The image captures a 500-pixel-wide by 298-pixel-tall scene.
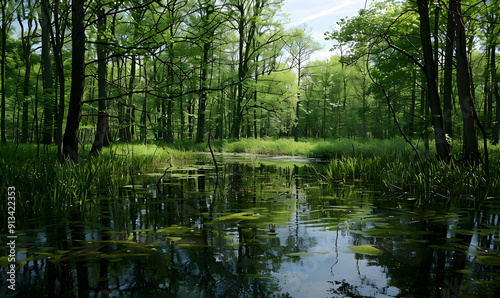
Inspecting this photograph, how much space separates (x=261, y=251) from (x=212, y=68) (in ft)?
Answer: 69.1

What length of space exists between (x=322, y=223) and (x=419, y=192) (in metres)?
2.97

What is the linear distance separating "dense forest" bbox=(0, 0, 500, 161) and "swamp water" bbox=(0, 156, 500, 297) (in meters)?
1.22

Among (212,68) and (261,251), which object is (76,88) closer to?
(261,251)

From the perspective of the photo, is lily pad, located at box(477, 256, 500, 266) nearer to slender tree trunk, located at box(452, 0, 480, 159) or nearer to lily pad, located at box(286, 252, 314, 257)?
lily pad, located at box(286, 252, 314, 257)

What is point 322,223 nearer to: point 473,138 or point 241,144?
point 473,138

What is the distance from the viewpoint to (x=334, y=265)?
225cm

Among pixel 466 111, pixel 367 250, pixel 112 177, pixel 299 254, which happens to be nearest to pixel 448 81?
pixel 466 111

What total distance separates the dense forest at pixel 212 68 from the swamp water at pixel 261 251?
1221 millimetres

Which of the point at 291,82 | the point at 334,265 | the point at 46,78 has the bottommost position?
the point at 334,265

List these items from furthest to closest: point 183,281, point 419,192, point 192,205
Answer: point 419,192 < point 192,205 < point 183,281

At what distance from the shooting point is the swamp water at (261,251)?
74.0 inches

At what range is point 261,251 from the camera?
2.49m

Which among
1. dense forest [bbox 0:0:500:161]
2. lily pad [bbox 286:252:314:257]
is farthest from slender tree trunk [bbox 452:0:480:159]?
lily pad [bbox 286:252:314:257]

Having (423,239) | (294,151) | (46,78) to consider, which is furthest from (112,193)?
(294,151)
